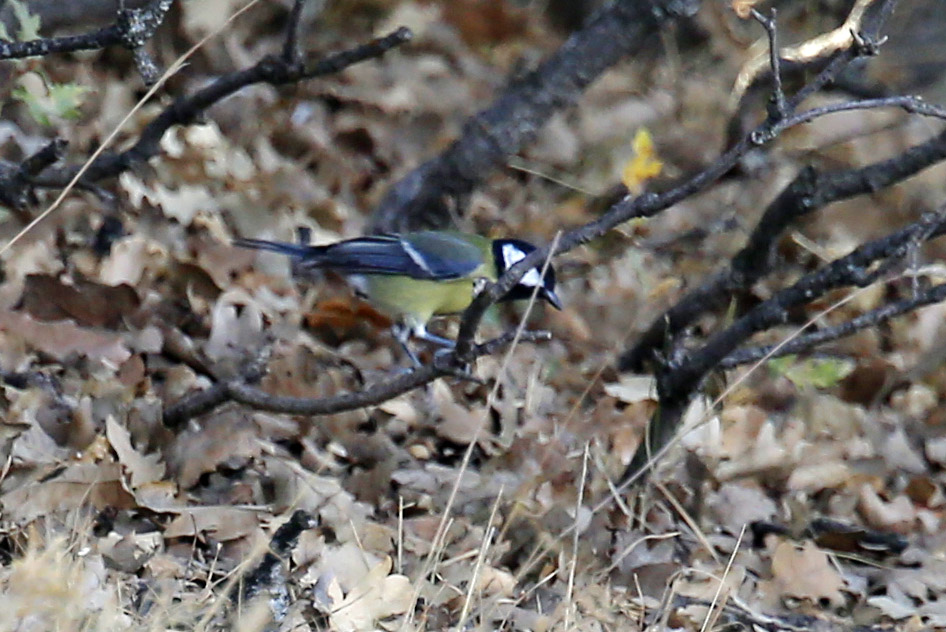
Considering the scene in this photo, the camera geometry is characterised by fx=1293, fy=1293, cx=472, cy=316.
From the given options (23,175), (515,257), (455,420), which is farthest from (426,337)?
(23,175)

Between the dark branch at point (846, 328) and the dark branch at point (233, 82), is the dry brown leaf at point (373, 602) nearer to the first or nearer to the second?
the dark branch at point (846, 328)

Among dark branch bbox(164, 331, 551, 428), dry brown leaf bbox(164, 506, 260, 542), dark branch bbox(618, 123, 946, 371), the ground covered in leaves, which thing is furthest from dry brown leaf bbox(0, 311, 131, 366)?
dark branch bbox(618, 123, 946, 371)

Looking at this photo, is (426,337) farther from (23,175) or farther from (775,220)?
(23,175)

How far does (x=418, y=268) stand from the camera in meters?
4.98

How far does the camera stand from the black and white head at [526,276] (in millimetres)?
4852

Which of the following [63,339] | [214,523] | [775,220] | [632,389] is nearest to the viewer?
[214,523]

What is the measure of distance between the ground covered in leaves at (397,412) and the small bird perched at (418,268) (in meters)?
0.14

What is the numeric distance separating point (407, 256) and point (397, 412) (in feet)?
3.29

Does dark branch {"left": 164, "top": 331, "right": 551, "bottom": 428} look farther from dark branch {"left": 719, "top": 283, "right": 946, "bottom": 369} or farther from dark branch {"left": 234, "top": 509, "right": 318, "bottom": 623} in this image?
dark branch {"left": 719, "top": 283, "right": 946, "bottom": 369}

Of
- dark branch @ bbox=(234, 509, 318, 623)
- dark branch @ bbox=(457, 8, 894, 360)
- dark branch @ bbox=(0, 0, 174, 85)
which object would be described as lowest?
dark branch @ bbox=(234, 509, 318, 623)

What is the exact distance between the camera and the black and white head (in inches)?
191

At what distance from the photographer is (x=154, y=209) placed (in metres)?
4.82

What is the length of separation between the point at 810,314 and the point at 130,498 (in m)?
3.12

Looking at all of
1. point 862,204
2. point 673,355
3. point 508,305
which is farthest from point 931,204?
point 673,355
